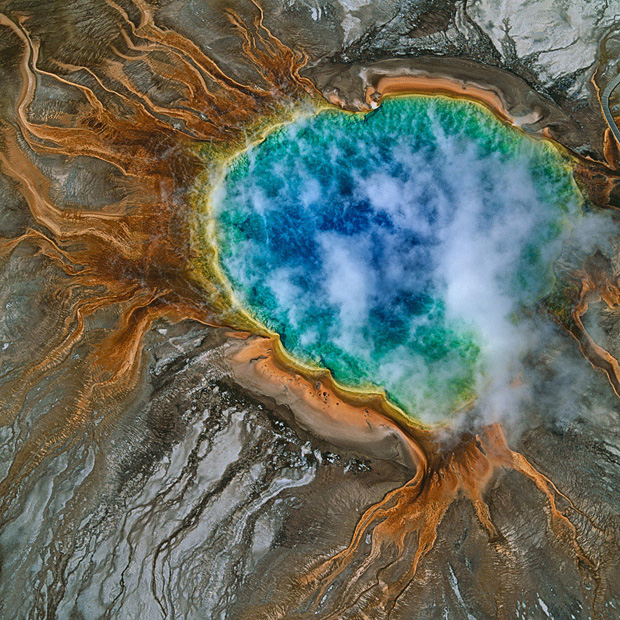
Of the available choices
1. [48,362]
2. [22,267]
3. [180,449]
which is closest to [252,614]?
[180,449]

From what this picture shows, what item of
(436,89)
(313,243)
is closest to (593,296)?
(436,89)

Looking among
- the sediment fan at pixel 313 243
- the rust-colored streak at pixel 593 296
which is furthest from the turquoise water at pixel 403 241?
the rust-colored streak at pixel 593 296

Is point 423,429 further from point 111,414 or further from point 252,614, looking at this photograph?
point 111,414

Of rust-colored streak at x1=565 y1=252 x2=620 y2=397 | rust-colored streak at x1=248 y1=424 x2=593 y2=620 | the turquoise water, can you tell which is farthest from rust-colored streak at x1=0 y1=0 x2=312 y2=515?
rust-colored streak at x1=565 y1=252 x2=620 y2=397

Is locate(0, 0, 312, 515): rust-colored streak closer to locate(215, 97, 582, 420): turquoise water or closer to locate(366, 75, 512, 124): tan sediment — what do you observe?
locate(215, 97, 582, 420): turquoise water

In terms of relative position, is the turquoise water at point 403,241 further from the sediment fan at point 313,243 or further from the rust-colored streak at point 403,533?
the rust-colored streak at point 403,533

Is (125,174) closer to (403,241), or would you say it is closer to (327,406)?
(403,241)
